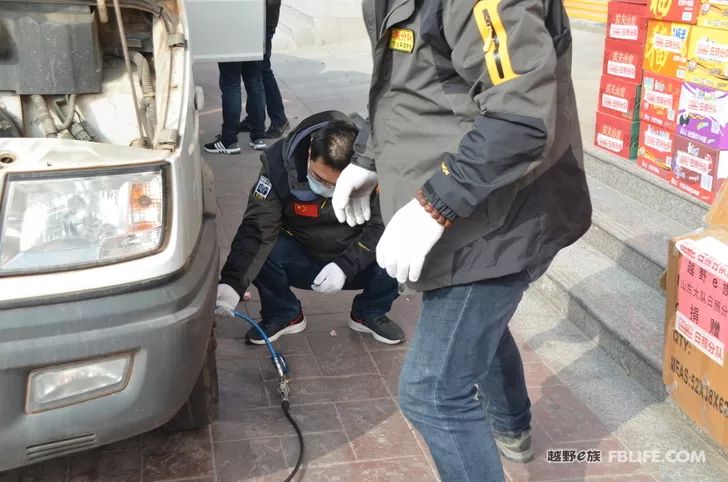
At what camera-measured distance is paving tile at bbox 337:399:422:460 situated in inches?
128

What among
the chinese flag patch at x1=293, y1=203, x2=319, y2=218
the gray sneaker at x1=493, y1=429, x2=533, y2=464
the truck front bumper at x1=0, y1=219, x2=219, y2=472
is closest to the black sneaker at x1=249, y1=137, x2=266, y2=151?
the chinese flag patch at x1=293, y1=203, x2=319, y2=218

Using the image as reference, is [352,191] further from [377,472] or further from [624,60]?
[624,60]

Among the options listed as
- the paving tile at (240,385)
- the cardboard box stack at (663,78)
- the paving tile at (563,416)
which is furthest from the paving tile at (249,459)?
the cardboard box stack at (663,78)

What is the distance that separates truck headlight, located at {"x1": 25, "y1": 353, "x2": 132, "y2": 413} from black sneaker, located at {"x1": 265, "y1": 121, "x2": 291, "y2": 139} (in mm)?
5565

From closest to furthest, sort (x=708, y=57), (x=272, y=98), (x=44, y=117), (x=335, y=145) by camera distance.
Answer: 1. (x=44, y=117)
2. (x=335, y=145)
3. (x=708, y=57)
4. (x=272, y=98)

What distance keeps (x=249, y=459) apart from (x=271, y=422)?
26cm

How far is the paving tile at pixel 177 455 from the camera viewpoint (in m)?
3.09

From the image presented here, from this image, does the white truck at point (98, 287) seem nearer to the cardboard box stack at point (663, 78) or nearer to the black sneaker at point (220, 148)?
the cardboard box stack at point (663, 78)

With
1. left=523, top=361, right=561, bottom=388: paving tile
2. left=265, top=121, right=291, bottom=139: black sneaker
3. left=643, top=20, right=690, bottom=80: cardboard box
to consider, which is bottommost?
left=523, top=361, right=561, bottom=388: paving tile

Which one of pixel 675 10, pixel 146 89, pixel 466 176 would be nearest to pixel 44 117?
pixel 146 89

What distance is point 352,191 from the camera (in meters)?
2.78

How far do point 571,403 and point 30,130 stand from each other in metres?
2.19

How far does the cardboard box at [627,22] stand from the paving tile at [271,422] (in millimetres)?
2658

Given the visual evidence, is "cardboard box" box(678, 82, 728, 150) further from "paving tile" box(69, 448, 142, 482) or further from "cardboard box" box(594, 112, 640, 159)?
"paving tile" box(69, 448, 142, 482)
